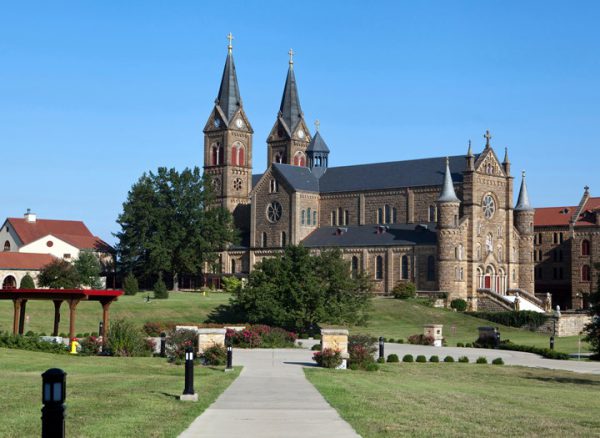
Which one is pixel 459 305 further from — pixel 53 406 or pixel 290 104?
pixel 53 406

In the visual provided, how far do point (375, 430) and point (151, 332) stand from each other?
3617 cm

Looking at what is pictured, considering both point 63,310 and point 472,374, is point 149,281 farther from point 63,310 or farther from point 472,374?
point 472,374

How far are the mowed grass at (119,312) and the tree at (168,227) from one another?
17505 millimetres

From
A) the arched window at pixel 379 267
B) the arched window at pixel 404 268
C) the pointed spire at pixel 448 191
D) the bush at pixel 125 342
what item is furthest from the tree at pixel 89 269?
the bush at pixel 125 342

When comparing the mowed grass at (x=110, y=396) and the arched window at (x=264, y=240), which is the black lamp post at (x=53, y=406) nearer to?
the mowed grass at (x=110, y=396)

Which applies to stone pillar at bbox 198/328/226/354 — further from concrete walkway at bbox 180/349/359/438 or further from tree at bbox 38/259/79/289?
tree at bbox 38/259/79/289

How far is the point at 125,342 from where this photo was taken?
37125 mm

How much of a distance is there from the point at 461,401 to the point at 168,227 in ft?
257

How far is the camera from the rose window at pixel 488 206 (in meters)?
95.3

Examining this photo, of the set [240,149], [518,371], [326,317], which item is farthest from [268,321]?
[240,149]

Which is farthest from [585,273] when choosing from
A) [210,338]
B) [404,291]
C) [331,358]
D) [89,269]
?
[210,338]

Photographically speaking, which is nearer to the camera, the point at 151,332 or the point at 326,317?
the point at 151,332

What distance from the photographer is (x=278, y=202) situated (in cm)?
10538

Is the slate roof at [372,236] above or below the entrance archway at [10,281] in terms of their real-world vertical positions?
above
